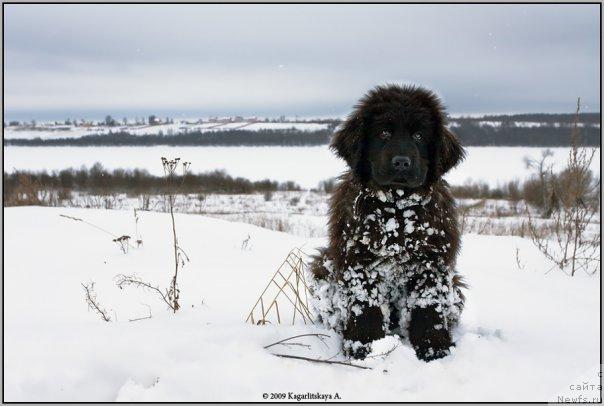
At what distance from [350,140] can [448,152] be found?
2.65 ft

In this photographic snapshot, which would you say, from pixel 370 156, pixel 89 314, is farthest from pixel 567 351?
pixel 89 314

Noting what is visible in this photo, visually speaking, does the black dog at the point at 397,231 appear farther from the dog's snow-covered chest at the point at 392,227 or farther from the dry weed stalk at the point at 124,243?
the dry weed stalk at the point at 124,243

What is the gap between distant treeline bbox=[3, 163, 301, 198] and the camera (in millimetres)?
18594

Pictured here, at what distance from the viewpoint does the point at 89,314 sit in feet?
14.1

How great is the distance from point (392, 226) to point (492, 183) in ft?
122

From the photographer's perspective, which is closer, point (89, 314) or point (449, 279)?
point (449, 279)

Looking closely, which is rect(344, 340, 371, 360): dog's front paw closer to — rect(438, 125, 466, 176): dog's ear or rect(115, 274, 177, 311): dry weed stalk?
rect(438, 125, 466, 176): dog's ear

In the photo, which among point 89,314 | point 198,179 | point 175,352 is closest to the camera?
point 175,352

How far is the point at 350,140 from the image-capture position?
3791mm

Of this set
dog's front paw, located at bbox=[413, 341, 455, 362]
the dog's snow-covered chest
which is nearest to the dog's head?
the dog's snow-covered chest

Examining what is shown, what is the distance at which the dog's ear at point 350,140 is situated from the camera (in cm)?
375

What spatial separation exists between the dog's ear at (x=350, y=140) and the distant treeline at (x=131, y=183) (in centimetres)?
1213

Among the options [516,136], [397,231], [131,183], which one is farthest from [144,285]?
[516,136]

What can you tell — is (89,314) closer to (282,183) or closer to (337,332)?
(337,332)
